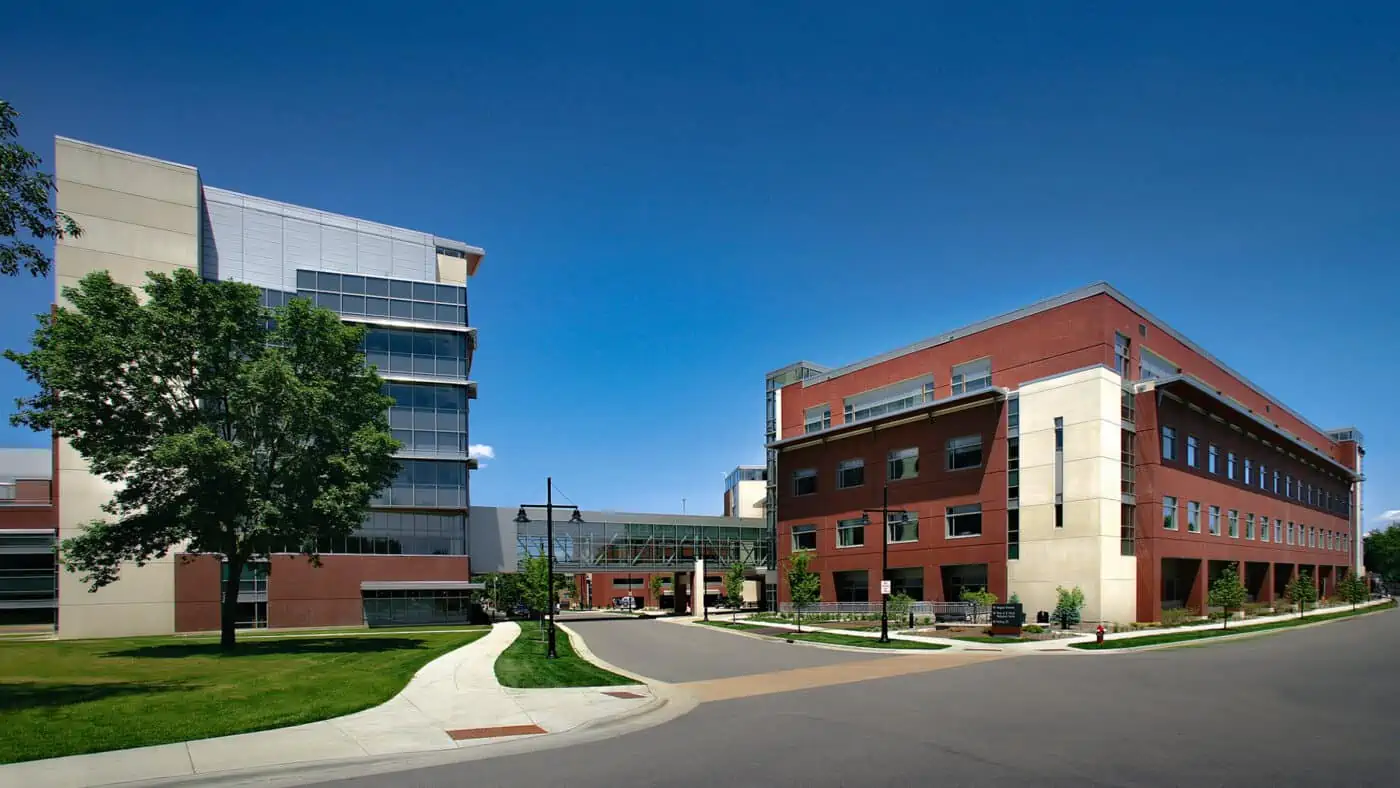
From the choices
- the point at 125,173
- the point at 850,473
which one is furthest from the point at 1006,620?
the point at 125,173

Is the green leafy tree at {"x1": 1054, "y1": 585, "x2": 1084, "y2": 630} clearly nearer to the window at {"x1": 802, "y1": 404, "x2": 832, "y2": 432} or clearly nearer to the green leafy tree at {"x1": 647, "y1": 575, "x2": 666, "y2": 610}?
the window at {"x1": 802, "y1": 404, "x2": 832, "y2": 432}

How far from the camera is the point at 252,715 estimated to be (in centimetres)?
1562

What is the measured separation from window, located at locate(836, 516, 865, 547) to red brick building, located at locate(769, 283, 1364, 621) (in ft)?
0.45

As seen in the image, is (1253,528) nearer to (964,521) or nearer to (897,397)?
(964,521)

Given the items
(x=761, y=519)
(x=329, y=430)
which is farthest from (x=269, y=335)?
(x=761, y=519)

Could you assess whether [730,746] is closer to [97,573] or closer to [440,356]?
[97,573]

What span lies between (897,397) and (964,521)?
33.0 feet

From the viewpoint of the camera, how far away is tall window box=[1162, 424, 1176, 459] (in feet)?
157

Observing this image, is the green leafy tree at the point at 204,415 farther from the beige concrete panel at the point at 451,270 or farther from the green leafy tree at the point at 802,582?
the green leafy tree at the point at 802,582

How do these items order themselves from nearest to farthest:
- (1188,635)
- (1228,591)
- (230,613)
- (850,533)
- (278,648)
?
(230,613)
(278,648)
(1188,635)
(1228,591)
(850,533)

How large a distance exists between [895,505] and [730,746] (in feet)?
145

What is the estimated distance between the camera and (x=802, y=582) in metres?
59.6

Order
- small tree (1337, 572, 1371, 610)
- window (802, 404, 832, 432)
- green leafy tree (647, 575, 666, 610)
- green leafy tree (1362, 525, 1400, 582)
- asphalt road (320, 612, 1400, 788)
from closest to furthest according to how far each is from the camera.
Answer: asphalt road (320, 612, 1400, 788) → window (802, 404, 832, 432) → small tree (1337, 572, 1371, 610) → green leafy tree (647, 575, 666, 610) → green leafy tree (1362, 525, 1400, 582)

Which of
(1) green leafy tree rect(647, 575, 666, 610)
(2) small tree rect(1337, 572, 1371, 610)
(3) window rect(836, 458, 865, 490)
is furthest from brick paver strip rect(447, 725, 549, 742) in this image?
(1) green leafy tree rect(647, 575, 666, 610)
